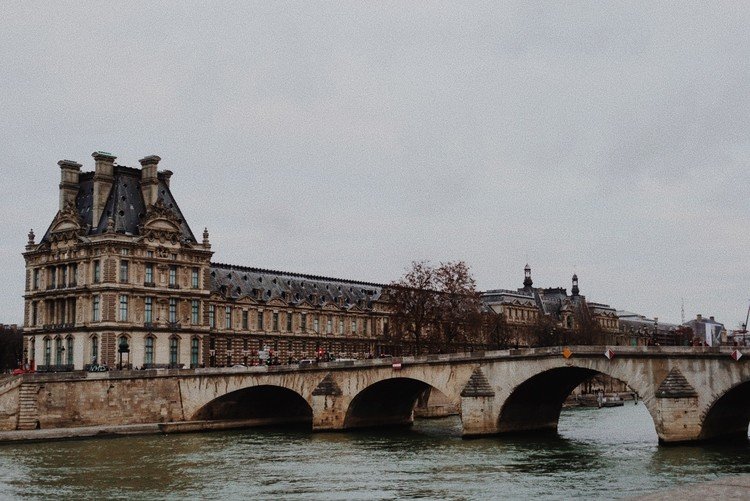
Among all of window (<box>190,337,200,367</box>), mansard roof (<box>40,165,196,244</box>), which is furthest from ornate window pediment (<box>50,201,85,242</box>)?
window (<box>190,337,200,367</box>)

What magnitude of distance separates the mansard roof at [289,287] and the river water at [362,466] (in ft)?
134

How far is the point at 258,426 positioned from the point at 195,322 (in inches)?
688

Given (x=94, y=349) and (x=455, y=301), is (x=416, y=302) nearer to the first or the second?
(x=455, y=301)

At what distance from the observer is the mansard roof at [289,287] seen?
4232 inches

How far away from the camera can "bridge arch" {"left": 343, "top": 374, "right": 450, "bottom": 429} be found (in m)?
69.2

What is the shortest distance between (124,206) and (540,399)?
43.7m

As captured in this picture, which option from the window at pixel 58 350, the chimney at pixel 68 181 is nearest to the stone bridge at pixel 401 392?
the window at pixel 58 350

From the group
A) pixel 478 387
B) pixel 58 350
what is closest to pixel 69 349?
pixel 58 350

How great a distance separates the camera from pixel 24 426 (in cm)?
7019

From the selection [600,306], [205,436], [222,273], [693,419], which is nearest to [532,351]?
[693,419]

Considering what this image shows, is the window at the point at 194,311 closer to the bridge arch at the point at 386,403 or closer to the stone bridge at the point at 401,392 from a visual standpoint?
the stone bridge at the point at 401,392

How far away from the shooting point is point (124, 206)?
8981 cm

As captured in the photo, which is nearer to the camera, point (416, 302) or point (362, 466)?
point (362, 466)

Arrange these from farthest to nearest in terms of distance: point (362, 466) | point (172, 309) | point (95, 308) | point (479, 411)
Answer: point (172, 309) → point (95, 308) → point (479, 411) → point (362, 466)
